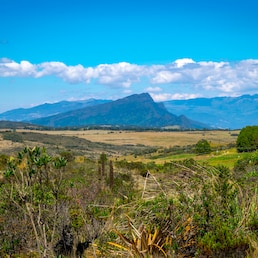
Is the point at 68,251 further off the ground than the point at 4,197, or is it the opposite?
the point at 4,197

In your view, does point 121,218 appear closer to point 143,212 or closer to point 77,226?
point 143,212

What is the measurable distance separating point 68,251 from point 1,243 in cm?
151

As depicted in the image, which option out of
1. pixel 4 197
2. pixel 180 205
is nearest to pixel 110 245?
pixel 180 205

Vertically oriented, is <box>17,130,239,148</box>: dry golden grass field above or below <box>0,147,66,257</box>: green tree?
below

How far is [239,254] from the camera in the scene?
18.1 feet

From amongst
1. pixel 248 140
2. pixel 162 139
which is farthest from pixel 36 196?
pixel 162 139

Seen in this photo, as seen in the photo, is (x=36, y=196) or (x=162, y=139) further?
(x=162, y=139)

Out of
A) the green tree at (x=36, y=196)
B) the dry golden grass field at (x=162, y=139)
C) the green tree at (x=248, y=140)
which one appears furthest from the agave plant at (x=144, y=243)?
the dry golden grass field at (x=162, y=139)

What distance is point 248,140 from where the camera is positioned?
161 ft

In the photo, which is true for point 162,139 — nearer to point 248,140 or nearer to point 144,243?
point 248,140

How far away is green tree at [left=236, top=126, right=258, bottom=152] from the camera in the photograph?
1882 inches

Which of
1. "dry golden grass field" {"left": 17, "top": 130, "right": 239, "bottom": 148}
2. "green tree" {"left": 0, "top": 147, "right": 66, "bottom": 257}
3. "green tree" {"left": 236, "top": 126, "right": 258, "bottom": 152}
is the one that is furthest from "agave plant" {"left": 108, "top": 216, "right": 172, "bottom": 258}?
"dry golden grass field" {"left": 17, "top": 130, "right": 239, "bottom": 148}

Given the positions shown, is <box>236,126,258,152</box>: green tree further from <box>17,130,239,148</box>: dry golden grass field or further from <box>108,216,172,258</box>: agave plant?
<box>17,130,239,148</box>: dry golden grass field

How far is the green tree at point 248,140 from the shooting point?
47797 mm
